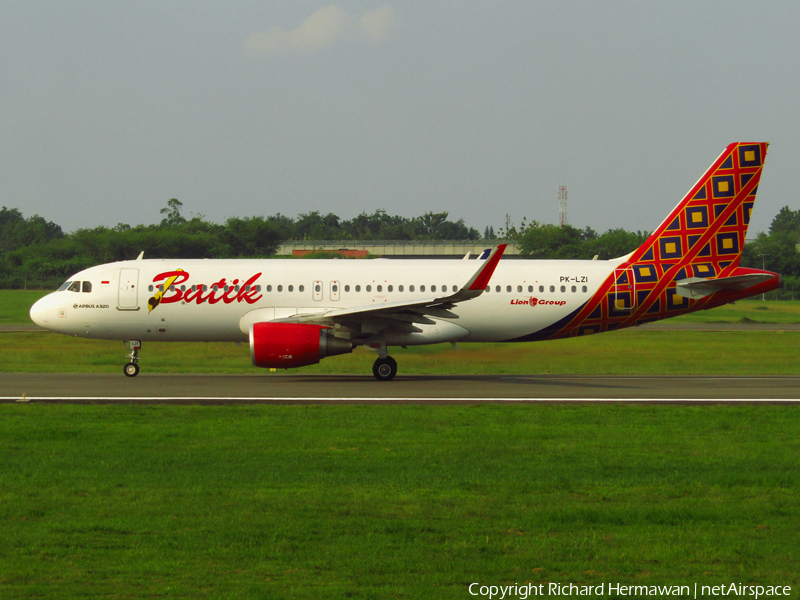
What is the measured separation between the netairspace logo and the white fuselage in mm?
17473

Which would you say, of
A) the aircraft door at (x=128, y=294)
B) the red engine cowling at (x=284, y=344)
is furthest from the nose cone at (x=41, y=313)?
the red engine cowling at (x=284, y=344)

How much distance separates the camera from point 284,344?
22.4 m

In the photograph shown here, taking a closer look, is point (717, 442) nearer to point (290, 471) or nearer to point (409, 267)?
point (290, 471)

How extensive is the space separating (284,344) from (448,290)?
217 inches

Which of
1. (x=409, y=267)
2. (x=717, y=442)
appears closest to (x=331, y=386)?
(x=409, y=267)

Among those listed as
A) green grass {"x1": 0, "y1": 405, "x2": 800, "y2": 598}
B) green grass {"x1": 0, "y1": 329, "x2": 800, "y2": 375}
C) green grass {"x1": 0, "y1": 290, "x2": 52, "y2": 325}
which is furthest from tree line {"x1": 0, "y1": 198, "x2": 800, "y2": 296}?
green grass {"x1": 0, "y1": 405, "x2": 800, "y2": 598}

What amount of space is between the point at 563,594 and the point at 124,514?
4737mm

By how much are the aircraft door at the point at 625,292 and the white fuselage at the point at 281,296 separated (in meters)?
0.53

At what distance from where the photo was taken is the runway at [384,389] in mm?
19219

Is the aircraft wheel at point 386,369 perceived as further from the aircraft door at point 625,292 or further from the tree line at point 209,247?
the tree line at point 209,247

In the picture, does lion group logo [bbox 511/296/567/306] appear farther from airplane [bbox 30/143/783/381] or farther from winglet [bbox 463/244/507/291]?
winglet [bbox 463/244/507/291]

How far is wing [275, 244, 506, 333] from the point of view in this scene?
22.3m

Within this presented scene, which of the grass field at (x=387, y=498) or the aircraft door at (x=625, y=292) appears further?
the aircraft door at (x=625, y=292)

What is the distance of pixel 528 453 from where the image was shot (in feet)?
42.0
